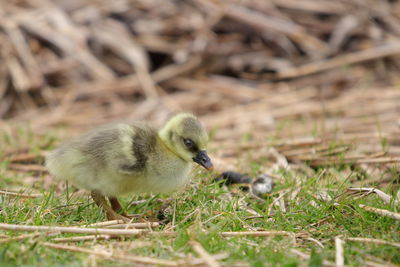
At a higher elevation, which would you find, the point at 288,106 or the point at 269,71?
the point at 269,71

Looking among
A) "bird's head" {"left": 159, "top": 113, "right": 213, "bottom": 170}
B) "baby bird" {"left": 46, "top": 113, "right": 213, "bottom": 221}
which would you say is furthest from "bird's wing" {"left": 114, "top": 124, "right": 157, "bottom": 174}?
"bird's head" {"left": 159, "top": 113, "right": 213, "bottom": 170}

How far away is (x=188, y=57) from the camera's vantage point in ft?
24.3

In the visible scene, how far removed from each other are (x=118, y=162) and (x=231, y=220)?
0.70m

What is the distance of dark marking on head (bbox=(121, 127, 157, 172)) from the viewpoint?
9.98ft

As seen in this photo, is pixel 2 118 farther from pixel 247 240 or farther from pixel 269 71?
pixel 247 240

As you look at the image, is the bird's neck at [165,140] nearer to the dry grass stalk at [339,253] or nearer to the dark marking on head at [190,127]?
the dark marking on head at [190,127]

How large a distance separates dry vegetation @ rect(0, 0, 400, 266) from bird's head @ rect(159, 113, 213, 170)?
0.91 feet

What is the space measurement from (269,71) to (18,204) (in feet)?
16.4

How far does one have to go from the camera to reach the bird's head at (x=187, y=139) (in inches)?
125

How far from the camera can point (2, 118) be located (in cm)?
695

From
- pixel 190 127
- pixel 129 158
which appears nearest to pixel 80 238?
pixel 129 158

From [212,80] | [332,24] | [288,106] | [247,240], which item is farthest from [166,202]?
[332,24]

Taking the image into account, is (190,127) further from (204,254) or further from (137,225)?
(204,254)

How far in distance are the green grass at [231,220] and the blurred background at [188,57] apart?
283cm
